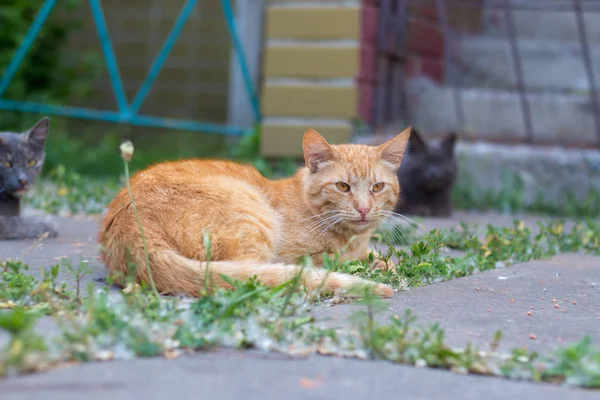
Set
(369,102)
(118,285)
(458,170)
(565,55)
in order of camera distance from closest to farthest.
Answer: (118,285)
(458,170)
(369,102)
(565,55)

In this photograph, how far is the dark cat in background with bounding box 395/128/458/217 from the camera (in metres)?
5.82

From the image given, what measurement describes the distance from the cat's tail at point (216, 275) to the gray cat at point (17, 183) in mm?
1821

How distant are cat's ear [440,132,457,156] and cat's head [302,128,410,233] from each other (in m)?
2.43

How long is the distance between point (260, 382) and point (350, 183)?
168 centimetres

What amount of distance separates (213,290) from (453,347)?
790 millimetres

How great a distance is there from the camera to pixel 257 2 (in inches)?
317

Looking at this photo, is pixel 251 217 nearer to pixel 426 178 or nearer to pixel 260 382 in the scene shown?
pixel 260 382

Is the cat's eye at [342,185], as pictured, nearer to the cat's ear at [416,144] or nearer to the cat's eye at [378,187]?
the cat's eye at [378,187]

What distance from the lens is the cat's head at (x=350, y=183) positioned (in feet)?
10.9

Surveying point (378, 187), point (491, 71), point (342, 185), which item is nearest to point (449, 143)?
point (491, 71)

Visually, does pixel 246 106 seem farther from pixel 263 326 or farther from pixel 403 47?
pixel 263 326

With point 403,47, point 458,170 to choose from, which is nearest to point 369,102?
point 403,47

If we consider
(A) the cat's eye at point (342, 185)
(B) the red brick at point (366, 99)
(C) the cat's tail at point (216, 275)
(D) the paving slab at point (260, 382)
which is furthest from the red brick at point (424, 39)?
(D) the paving slab at point (260, 382)

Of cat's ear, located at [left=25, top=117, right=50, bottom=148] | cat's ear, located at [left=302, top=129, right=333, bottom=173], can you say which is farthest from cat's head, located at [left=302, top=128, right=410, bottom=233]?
cat's ear, located at [left=25, top=117, right=50, bottom=148]
